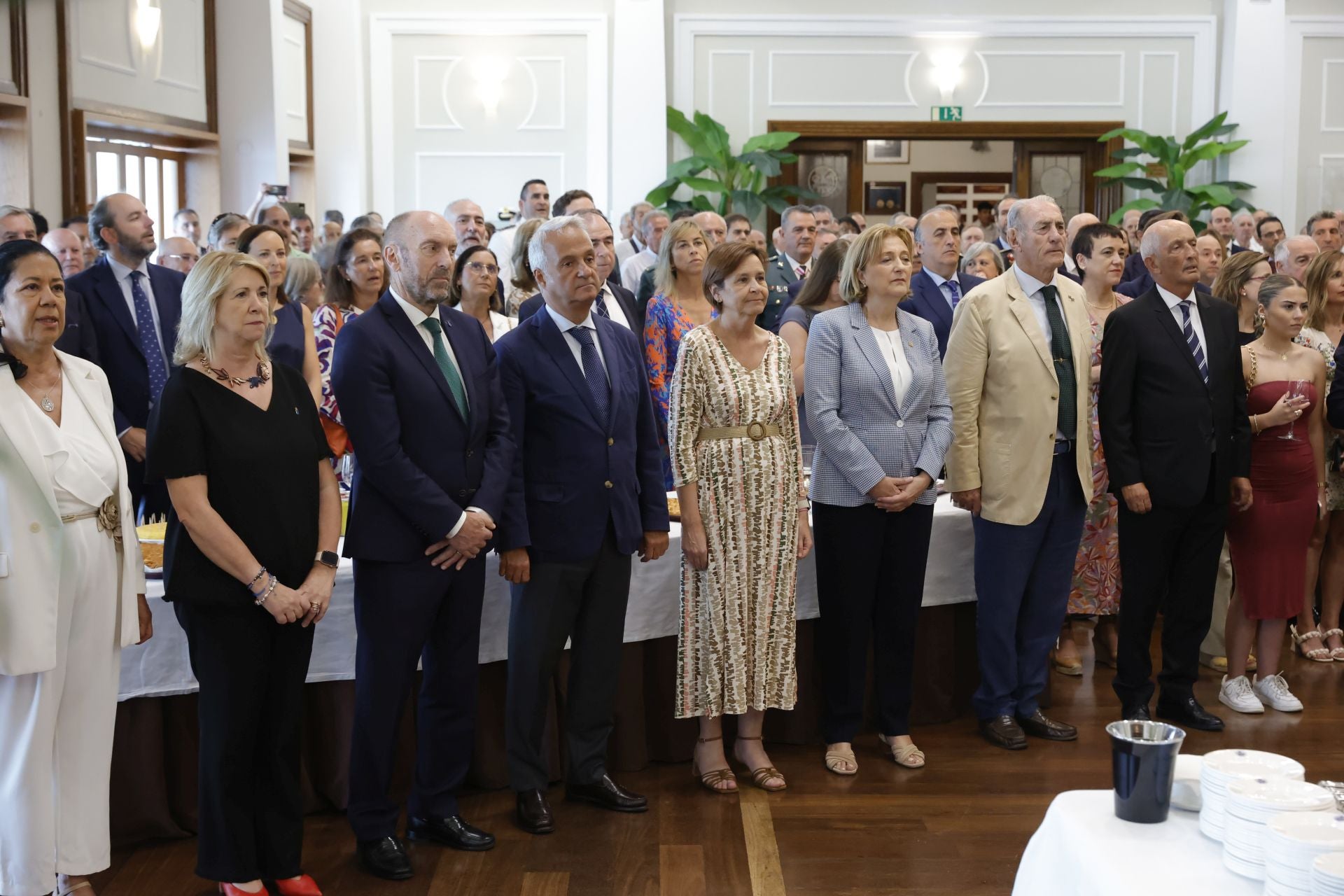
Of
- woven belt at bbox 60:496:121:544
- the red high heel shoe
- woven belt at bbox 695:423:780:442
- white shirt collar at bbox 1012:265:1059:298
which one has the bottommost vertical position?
the red high heel shoe

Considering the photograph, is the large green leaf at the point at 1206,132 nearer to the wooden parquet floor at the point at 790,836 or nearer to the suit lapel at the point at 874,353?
the wooden parquet floor at the point at 790,836

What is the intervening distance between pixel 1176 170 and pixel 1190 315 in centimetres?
824

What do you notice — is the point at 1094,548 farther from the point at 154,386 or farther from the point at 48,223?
the point at 48,223

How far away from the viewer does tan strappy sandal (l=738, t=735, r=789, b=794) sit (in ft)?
13.1

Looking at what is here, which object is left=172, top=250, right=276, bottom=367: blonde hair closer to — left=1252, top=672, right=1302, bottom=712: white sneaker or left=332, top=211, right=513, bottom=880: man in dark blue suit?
left=332, top=211, right=513, bottom=880: man in dark blue suit

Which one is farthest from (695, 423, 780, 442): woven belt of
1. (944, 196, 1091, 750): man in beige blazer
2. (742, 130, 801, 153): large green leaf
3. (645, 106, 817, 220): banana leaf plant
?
(742, 130, 801, 153): large green leaf

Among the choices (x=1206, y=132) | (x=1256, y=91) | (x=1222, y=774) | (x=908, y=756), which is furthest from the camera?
(x=1256, y=91)

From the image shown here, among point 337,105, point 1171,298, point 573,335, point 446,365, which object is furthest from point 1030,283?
point 337,105

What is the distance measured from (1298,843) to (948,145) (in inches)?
533

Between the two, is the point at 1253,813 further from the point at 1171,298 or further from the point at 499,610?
the point at 1171,298

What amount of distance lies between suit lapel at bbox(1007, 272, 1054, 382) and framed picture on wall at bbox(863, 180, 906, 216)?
10393mm

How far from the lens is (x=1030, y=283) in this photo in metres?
4.31

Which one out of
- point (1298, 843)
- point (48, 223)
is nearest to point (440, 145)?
point (48, 223)

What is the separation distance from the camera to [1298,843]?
63.1 inches
